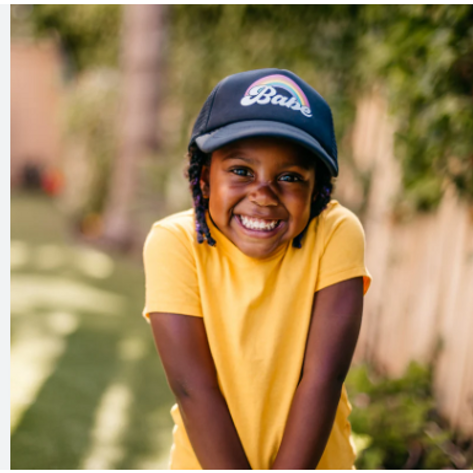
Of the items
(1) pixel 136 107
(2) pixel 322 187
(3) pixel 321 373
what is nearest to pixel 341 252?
(2) pixel 322 187

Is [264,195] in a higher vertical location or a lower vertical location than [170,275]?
higher

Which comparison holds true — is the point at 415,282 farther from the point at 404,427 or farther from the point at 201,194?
the point at 201,194

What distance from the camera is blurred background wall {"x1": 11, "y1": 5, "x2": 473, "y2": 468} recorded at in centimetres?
289

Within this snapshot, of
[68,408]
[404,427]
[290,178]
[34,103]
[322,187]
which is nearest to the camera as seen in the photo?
[290,178]

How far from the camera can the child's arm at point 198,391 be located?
147 cm

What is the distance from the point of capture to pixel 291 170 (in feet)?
4.88

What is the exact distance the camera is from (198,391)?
1.49 metres

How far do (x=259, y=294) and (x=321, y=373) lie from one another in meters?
0.26

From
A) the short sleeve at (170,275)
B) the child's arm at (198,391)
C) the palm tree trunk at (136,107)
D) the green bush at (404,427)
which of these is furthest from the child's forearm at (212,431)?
the palm tree trunk at (136,107)

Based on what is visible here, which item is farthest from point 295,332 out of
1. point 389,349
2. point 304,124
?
point 389,349

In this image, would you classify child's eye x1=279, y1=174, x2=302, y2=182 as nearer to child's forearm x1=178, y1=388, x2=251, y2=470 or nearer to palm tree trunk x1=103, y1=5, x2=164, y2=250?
child's forearm x1=178, y1=388, x2=251, y2=470

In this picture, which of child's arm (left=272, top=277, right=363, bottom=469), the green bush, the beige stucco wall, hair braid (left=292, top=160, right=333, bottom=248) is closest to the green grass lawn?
the green bush

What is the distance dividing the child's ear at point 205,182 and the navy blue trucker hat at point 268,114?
16 cm

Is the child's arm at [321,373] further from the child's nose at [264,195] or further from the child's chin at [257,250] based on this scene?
the child's nose at [264,195]
